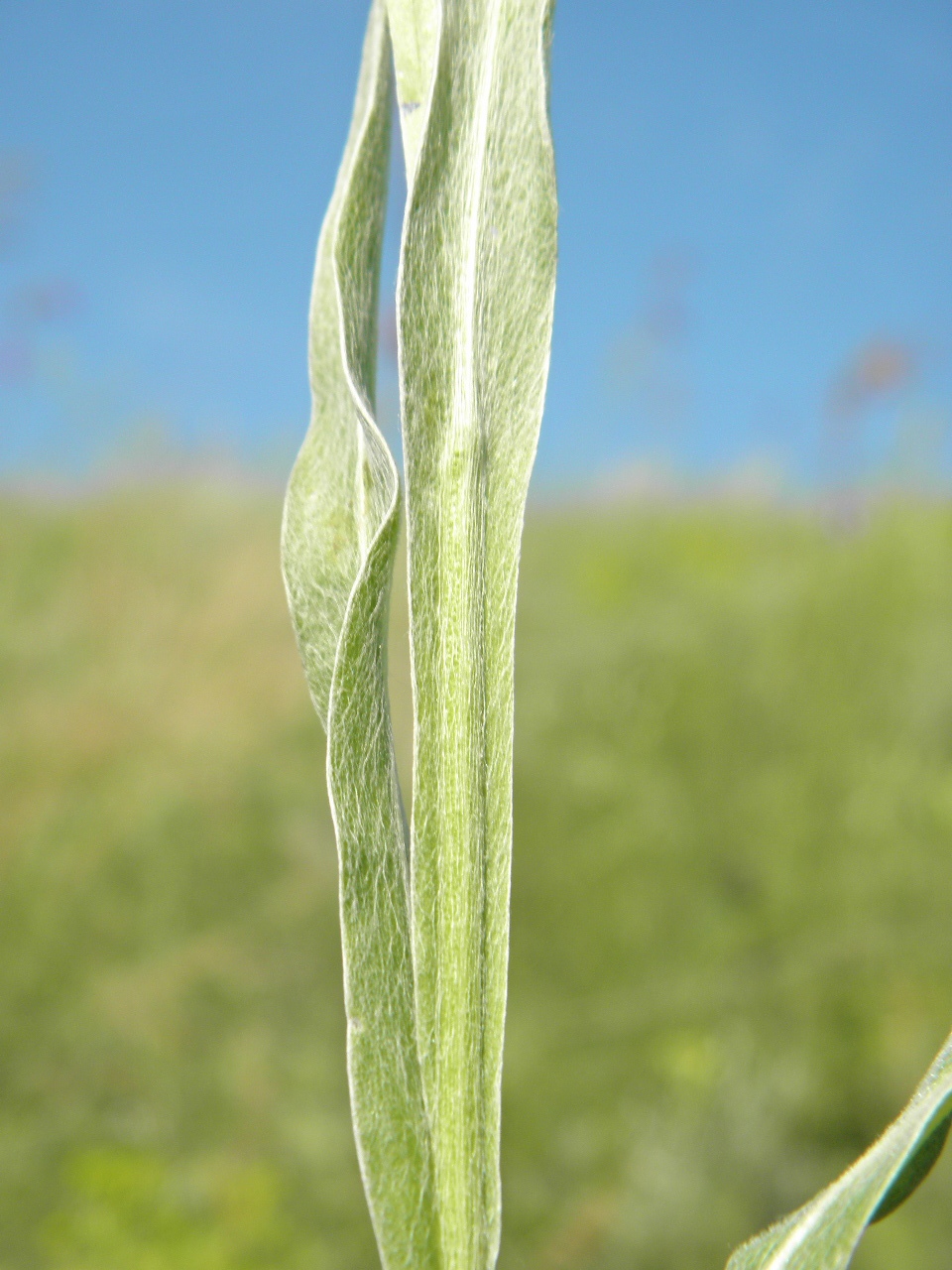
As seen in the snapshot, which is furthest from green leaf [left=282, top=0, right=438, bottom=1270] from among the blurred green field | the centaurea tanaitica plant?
A: the blurred green field

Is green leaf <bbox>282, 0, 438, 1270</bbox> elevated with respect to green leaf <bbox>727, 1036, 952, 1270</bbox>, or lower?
elevated

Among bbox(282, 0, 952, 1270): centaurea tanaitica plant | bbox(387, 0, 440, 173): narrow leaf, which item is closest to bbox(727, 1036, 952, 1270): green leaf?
bbox(282, 0, 952, 1270): centaurea tanaitica plant

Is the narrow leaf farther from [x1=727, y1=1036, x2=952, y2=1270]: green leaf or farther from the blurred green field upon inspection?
the blurred green field

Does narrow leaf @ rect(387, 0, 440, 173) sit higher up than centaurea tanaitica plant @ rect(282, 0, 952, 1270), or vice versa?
narrow leaf @ rect(387, 0, 440, 173)

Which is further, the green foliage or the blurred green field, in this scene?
the blurred green field

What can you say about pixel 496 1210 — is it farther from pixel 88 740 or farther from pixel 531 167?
pixel 88 740

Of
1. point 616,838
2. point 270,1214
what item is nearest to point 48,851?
point 270,1214

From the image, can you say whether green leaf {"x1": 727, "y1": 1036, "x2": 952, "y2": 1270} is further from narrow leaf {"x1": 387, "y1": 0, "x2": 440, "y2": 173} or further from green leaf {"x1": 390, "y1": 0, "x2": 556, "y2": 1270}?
narrow leaf {"x1": 387, "y1": 0, "x2": 440, "y2": 173}

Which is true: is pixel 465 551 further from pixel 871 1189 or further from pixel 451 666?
pixel 871 1189
